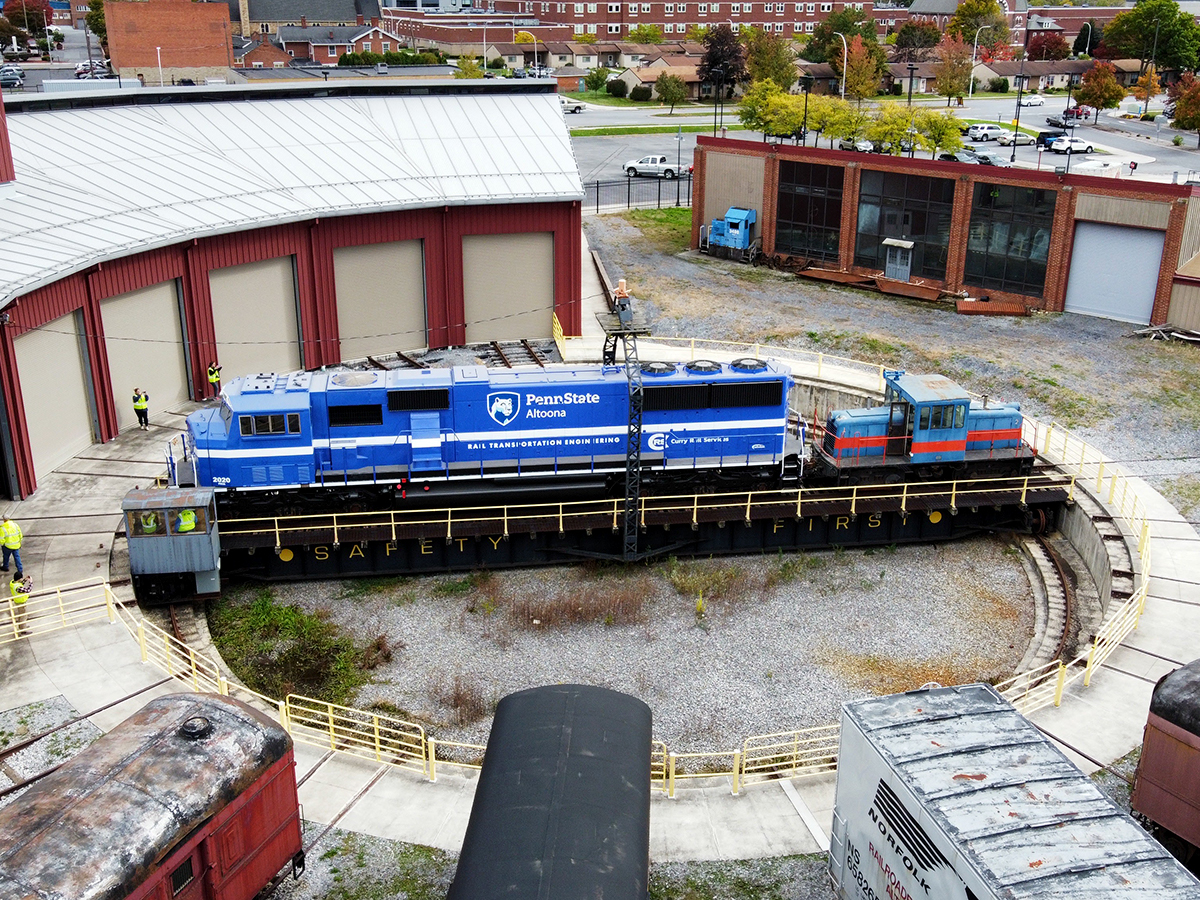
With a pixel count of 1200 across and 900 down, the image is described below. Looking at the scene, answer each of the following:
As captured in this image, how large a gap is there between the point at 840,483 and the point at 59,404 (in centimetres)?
2240

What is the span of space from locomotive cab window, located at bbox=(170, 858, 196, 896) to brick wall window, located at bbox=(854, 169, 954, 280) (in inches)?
1707

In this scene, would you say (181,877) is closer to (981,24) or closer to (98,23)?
(981,24)

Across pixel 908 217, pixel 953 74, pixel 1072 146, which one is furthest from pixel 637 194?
pixel 953 74

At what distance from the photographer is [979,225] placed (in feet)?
159

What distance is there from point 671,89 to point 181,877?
332ft

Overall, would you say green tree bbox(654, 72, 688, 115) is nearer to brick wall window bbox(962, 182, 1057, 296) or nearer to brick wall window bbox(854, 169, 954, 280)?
brick wall window bbox(854, 169, 954, 280)

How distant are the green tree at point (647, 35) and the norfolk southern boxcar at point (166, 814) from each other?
132m

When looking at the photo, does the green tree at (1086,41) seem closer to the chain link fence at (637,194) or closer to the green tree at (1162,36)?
the green tree at (1162,36)

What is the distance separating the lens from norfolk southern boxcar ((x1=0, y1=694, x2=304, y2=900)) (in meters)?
13.1

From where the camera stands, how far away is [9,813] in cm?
1384

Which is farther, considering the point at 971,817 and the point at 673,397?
the point at 673,397

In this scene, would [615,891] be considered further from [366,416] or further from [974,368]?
[974,368]

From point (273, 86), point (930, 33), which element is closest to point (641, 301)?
point (273, 86)

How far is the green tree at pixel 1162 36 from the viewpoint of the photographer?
113188 mm
